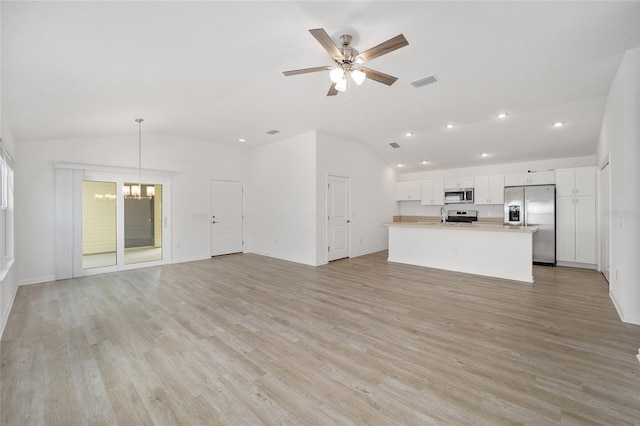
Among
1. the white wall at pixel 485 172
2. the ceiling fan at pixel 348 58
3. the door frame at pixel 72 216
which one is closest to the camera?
the ceiling fan at pixel 348 58

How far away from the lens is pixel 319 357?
7.93 ft

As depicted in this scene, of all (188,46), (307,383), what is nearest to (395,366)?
(307,383)

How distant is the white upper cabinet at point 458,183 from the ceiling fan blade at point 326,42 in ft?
21.3

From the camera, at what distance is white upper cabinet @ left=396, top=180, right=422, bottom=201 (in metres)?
8.80

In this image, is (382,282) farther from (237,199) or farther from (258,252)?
(237,199)

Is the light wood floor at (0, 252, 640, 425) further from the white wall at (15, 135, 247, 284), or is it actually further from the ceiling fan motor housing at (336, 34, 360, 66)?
the ceiling fan motor housing at (336, 34, 360, 66)

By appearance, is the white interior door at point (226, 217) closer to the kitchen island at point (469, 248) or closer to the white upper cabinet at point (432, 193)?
the kitchen island at point (469, 248)

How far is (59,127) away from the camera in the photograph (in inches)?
170

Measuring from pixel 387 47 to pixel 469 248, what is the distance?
4482mm

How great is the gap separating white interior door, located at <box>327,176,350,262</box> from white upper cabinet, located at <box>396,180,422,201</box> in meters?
A: 2.78

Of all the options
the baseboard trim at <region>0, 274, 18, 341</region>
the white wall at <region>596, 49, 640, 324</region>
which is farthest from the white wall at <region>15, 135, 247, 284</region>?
the white wall at <region>596, 49, 640, 324</region>

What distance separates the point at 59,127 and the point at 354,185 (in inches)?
235

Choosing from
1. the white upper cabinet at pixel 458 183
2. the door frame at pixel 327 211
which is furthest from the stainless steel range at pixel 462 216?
the door frame at pixel 327 211

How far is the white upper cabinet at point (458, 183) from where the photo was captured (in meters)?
7.78
